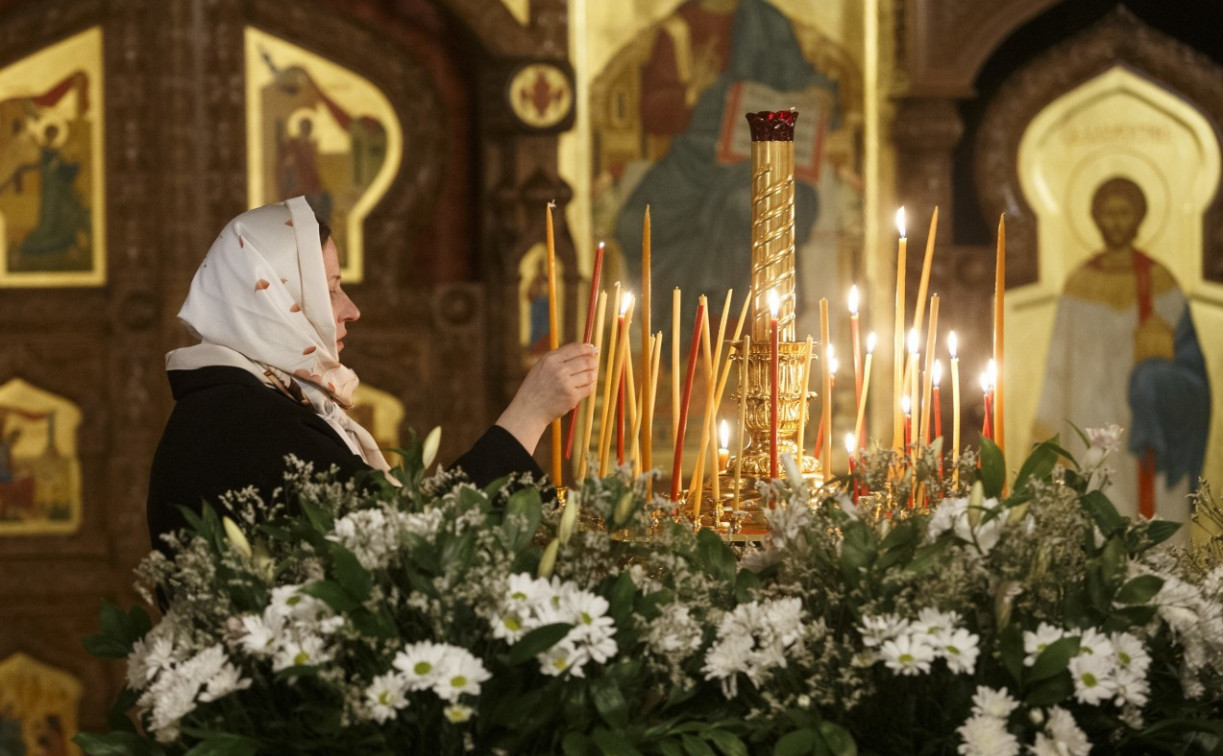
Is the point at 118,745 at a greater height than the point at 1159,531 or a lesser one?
lesser

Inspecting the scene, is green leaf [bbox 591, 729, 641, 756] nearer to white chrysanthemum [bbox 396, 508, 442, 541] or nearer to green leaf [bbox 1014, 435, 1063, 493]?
white chrysanthemum [bbox 396, 508, 442, 541]

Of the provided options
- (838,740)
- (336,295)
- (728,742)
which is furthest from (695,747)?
(336,295)

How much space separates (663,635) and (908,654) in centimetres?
29

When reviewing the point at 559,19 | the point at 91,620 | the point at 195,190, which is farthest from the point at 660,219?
the point at 91,620

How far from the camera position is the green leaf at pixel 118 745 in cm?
192

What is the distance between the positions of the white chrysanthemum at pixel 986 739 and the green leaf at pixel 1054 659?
0.07 meters

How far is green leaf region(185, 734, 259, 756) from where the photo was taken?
1.81m

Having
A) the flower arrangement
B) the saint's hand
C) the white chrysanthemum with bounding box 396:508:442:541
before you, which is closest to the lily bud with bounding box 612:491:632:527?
the flower arrangement

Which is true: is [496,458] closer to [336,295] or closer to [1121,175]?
[336,295]

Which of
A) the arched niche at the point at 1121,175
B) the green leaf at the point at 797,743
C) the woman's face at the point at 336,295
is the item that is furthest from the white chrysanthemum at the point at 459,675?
the arched niche at the point at 1121,175

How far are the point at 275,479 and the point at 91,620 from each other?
12.2 feet

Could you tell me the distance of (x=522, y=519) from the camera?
1.94m

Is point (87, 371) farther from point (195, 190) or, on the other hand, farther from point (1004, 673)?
point (1004, 673)

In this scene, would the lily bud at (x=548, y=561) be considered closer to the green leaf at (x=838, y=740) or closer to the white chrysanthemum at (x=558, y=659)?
the white chrysanthemum at (x=558, y=659)
